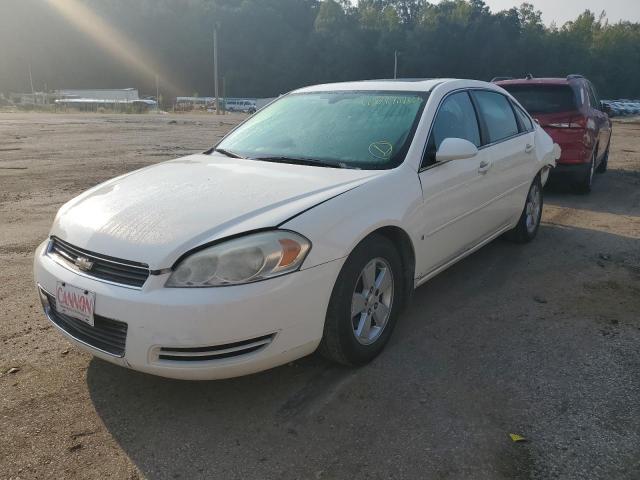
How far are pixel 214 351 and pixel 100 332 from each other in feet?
1.84

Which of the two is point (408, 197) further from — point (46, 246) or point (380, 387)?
point (46, 246)

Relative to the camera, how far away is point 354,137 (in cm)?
383

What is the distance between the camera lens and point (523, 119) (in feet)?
18.3

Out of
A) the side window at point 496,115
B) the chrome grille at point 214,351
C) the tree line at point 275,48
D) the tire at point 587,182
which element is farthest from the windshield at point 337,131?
the tree line at point 275,48

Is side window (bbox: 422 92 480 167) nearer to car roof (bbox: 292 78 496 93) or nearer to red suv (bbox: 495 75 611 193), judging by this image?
car roof (bbox: 292 78 496 93)

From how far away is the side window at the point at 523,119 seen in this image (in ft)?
18.0

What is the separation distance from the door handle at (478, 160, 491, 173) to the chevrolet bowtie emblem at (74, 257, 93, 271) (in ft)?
9.19

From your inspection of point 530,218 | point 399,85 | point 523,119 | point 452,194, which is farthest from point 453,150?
point 530,218

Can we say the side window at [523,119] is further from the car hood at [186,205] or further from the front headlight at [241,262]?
the front headlight at [241,262]

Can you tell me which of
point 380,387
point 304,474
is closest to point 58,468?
point 304,474

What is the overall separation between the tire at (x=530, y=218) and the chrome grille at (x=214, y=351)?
3.68 metres

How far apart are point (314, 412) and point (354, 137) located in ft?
6.00

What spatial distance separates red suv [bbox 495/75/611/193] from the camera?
805 cm

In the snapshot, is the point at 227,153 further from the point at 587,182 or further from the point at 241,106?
the point at 241,106
